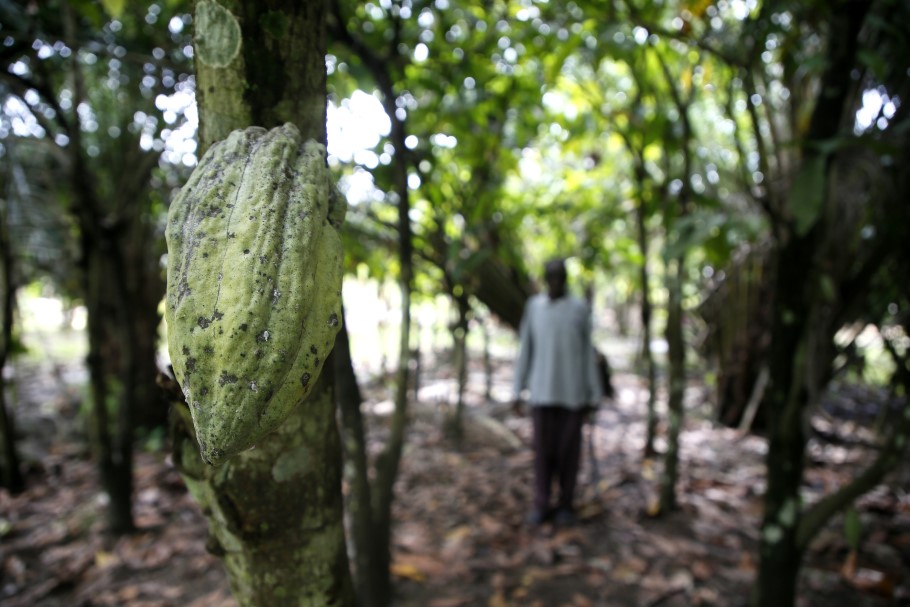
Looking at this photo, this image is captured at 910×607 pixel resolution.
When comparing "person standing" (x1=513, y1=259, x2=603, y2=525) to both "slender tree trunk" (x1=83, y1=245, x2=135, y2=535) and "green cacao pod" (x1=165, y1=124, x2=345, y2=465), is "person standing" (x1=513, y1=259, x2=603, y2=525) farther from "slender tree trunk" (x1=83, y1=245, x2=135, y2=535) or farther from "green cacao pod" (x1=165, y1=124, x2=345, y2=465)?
"green cacao pod" (x1=165, y1=124, x2=345, y2=465)

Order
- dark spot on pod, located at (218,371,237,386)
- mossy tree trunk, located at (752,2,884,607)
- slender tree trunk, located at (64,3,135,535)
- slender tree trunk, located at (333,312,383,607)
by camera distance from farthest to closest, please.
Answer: slender tree trunk, located at (64,3,135,535) → mossy tree trunk, located at (752,2,884,607) → slender tree trunk, located at (333,312,383,607) → dark spot on pod, located at (218,371,237,386)

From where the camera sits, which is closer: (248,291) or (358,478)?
(248,291)

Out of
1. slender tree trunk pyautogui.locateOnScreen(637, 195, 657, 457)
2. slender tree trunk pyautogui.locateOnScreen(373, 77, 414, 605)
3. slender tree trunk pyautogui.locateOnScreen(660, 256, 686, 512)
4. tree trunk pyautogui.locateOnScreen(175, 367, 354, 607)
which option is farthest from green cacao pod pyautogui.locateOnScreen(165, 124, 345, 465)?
slender tree trunk pyautogui.locateOnScreen(637, 195, 657, 457)

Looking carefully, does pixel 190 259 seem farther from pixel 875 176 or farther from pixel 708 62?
pixel 708 62

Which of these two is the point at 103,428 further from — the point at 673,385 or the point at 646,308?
the point at 646,308

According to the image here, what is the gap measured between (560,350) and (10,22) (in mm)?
2510

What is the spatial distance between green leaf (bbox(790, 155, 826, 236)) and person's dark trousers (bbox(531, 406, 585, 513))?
1723 millimetres

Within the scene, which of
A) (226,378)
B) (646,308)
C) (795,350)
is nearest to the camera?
(226,378)

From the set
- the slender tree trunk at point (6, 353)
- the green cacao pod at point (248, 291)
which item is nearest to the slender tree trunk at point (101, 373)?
the slender tree trunk at point (6, 353)

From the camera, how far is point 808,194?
1250 mm

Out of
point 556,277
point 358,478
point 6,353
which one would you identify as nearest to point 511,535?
point 556,277

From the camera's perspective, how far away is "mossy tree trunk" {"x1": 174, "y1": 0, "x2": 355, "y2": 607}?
0.51 metres

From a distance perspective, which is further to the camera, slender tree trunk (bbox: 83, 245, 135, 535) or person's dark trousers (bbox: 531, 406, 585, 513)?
person's dark trousers (bbox: 531, 406, 585, 513)

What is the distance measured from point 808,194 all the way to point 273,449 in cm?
122
